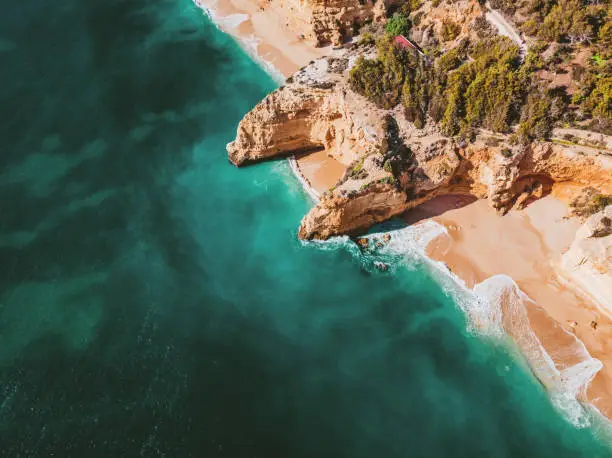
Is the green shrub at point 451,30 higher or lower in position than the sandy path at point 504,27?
lower

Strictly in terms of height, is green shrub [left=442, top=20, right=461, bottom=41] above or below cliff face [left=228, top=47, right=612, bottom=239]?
above

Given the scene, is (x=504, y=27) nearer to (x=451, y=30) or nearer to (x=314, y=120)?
(x=451, y=30)

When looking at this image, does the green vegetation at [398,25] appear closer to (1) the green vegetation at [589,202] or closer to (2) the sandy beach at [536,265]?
(2) the sandy beach at [536,265]

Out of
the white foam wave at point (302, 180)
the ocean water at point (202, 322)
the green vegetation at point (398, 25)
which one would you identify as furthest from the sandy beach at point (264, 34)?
the white foam wave at point (302, 180)

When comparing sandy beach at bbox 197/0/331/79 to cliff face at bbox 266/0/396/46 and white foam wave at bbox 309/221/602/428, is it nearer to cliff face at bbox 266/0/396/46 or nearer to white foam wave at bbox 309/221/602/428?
cliff face at bbox 266/0/396/46

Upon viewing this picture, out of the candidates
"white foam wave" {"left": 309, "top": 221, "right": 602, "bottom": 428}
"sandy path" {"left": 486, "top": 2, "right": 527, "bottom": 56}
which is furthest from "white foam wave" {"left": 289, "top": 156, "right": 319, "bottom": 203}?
"sandy path" {"left": 486, "top": 2, "right": 527, "bottom": 56}

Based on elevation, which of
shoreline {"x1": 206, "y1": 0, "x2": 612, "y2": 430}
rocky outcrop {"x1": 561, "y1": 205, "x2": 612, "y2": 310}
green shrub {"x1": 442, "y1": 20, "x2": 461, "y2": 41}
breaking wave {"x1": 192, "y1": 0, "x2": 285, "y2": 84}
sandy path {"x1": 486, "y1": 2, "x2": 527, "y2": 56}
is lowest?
shoreline {"x1": 206, "y1": 0, "x2": 612, "y2": 430}
